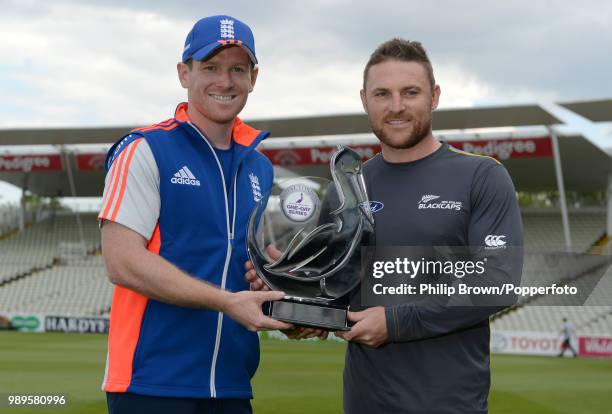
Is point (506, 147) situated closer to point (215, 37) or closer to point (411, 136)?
point (411, 136)

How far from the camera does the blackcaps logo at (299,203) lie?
2.99 meters

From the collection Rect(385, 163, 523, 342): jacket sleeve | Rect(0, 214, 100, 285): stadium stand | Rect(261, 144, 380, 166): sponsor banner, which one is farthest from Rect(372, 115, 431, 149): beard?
Rect(0, 214, 100, 285): stadium stand

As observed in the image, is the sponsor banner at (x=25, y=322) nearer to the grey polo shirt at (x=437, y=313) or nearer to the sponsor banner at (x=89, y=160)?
the sponsor banner at (x=89, y=160)

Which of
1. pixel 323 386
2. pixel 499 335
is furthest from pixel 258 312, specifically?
pixel 499 335

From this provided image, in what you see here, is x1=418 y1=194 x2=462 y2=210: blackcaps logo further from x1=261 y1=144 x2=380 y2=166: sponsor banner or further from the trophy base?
x1=261 y1=144 x2=380 y2=166: sponsor banner

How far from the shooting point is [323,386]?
1283 centimetres

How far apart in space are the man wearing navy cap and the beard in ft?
2.10

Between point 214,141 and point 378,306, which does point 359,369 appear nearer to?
point 378,306

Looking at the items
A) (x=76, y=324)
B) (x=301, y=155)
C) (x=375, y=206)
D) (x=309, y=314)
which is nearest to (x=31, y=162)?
(x=76, y=324)

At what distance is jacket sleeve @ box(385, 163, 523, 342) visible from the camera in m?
2.98

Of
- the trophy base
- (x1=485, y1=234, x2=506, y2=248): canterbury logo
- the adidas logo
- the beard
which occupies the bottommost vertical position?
the trophy base

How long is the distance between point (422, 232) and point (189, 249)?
98cm

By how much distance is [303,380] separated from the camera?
13.6 meters

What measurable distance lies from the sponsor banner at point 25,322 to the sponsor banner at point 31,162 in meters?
6.82
